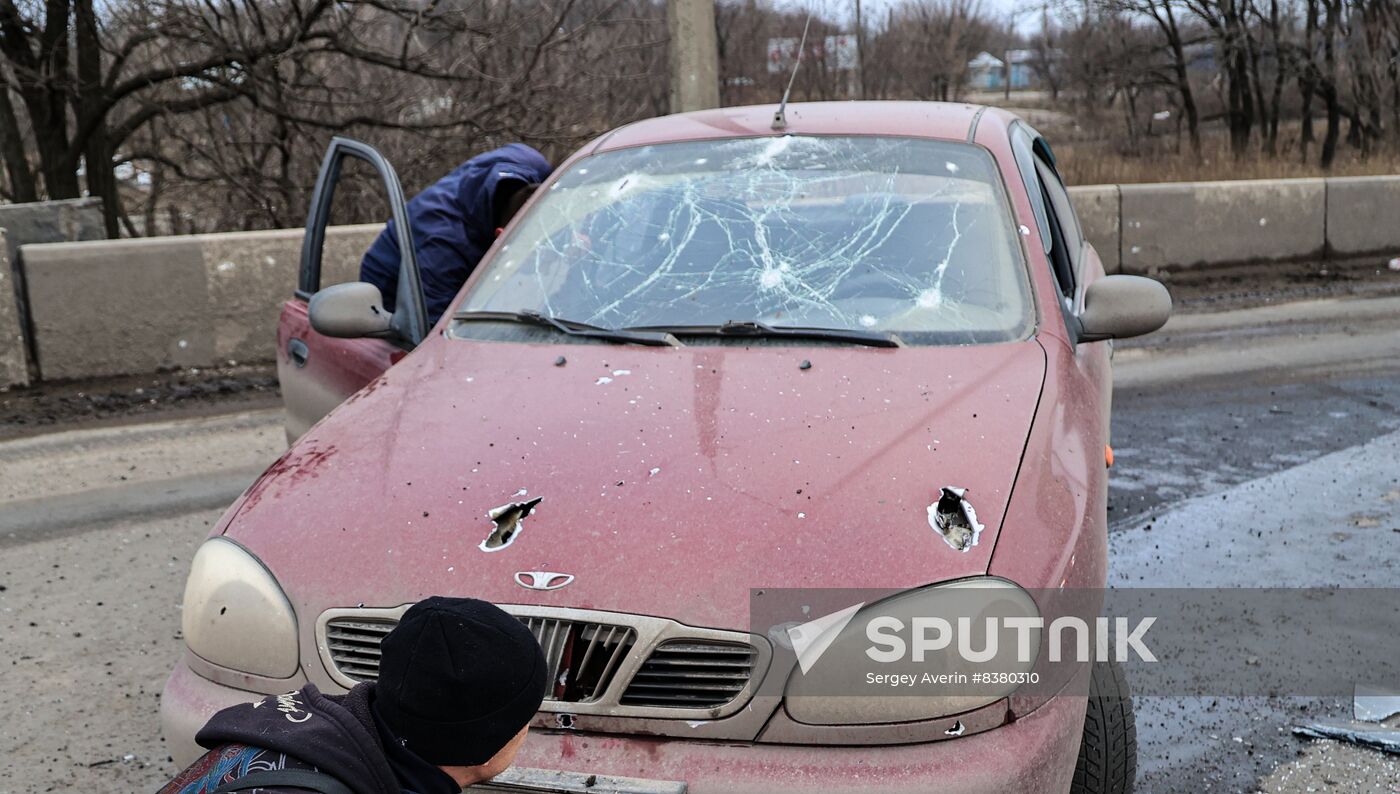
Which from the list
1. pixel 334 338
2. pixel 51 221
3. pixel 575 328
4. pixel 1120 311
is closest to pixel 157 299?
pixel 51 221

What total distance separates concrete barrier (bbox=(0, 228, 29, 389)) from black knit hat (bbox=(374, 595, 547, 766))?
7.44 metres

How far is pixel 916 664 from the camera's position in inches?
98.4

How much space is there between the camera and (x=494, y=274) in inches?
164

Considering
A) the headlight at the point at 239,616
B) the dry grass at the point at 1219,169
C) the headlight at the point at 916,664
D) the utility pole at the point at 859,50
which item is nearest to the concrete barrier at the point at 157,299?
the headlight at the point at 239,616

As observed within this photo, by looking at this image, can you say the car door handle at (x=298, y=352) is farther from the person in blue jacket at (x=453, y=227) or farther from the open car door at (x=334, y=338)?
the person in blue jacket at (x=453, y=227)

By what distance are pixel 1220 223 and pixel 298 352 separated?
968 centimetres

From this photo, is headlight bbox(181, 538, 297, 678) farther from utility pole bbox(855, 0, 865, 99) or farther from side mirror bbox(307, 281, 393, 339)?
utility pole bbox(855, 0, 865, 99)

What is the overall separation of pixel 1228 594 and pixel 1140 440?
2247mm

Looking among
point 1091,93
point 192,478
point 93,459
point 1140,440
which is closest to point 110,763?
point 192,478

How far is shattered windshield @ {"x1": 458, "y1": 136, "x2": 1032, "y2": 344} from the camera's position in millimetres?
3711

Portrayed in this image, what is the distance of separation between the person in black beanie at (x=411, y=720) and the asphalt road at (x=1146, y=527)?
2.21m

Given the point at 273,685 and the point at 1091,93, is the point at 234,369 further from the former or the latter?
the point at 1091,93

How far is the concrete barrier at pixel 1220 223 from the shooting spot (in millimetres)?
11867

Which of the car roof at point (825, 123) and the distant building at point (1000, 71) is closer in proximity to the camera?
the car roof at point (825, 123)
